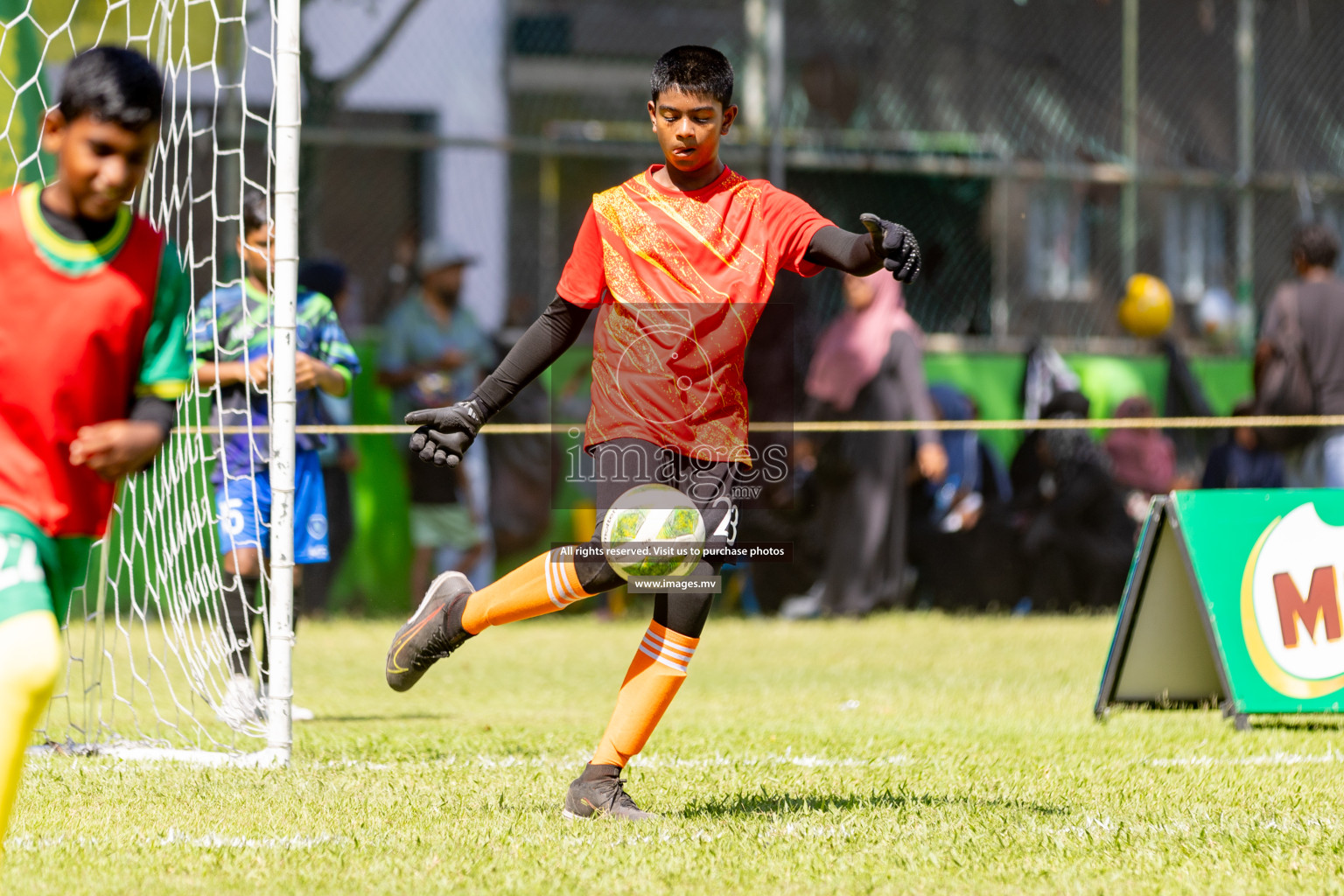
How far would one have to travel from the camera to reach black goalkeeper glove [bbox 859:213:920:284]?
435 cm

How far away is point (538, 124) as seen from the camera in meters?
12.7

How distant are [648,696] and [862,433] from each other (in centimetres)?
699

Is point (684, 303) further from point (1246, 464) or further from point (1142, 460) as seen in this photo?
point (1142, 460)

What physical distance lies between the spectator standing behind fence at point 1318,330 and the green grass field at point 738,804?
11.0 ft

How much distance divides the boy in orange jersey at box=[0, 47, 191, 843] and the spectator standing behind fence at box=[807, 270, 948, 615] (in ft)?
27.4

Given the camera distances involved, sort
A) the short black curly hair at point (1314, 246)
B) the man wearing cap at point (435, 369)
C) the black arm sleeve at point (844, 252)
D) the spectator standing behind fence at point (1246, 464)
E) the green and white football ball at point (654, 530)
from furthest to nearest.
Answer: the spectator standing behind fence at point (1246, 464), the man wearing cap at point (435, 369), the short black curly hair at point (1314, 246), the green and white football ball at point (654, 530), the black arm sleeve at point (844, 252)

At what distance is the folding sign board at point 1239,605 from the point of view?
6.63 m

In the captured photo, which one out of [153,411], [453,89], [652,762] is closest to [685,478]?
[652,762]

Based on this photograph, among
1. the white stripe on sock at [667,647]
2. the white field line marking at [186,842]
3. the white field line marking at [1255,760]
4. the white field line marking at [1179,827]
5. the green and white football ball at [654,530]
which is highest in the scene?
the green and white football ball at [654,530]

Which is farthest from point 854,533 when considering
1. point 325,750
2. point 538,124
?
point 325,750

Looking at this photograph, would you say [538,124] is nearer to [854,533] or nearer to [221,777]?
[854,533]

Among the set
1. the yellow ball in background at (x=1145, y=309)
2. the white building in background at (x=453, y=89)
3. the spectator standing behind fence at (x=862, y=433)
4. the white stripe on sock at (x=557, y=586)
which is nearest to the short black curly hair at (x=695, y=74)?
the white stripe on sock at (x=557, y=586)

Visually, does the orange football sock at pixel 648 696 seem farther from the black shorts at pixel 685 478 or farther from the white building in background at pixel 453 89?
the white building in background at pixel 453 89

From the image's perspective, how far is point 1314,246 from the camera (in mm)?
10023
